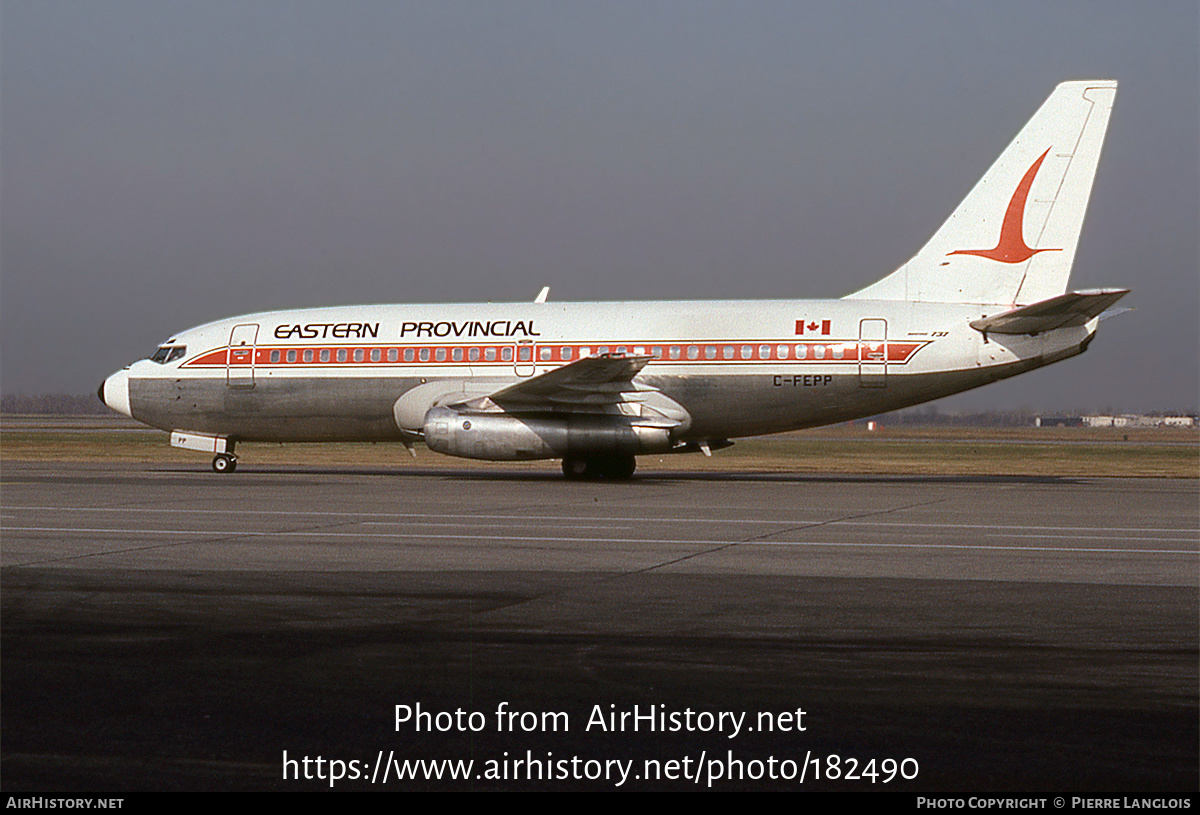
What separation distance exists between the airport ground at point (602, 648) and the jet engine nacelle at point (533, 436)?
7.99 m

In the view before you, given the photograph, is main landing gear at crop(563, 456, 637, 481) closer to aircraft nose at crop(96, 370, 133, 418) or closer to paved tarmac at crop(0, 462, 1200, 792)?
paved tarmac at crop(0, 462, 1200, 792)

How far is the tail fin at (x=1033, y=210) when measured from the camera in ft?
Answer: 86.5

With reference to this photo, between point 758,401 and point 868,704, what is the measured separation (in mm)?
20704

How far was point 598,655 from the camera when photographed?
762cm

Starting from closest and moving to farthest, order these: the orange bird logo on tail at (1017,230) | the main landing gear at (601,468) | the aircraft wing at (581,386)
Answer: the aircraft wing at (581,386), the orange bird logo on tail at (1017,230), the main landing gear at (601,468)

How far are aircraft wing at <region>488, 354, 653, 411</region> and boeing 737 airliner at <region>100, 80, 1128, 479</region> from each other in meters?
0.05

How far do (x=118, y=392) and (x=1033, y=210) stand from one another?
73.8 feet

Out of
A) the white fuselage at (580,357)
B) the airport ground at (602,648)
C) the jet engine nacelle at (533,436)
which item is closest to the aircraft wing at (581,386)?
the jet engine nacelle at (533,436)

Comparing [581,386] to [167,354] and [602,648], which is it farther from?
[602,648]

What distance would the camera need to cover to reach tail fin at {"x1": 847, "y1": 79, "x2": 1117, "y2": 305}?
2636 cm

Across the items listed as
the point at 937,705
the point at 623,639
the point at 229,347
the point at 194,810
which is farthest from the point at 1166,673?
the point at 229,347

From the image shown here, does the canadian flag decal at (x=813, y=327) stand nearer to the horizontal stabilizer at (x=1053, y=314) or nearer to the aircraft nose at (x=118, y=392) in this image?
the horizontal stabilizer at (x=1053, y=314)

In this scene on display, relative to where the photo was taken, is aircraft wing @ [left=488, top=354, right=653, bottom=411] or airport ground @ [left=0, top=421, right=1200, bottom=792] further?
aircraft wing @ [left=488, top=354, right=653, bottom=411]

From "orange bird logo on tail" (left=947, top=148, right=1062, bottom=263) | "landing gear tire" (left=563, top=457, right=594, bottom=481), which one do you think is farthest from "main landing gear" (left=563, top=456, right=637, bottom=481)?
"orange bird logo on tail" (left=947, top=148, right=1062, bottom=263)
